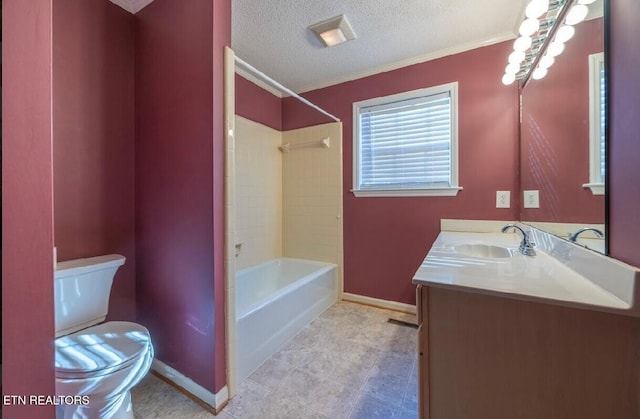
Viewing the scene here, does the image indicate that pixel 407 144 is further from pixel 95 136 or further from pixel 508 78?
pixel 95 136

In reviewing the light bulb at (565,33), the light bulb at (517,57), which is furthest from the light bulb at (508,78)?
the light bulb at (565,33)

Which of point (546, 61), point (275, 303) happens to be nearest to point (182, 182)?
point (275, 303)

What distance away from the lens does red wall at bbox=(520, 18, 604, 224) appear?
3.32 feet

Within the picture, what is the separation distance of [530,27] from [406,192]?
1.35m

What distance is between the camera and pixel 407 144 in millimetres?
2408

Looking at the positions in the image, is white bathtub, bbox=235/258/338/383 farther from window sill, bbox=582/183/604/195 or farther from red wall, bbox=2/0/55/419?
window sill, bbox=582/183/604/195

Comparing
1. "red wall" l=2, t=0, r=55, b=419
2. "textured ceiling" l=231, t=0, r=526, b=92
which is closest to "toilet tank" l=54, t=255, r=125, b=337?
"red wall" l=2, t=0, r=55, b=419

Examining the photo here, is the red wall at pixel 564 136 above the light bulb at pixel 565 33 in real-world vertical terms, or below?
below

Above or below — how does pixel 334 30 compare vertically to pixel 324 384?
above

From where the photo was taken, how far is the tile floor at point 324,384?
51.4 inches

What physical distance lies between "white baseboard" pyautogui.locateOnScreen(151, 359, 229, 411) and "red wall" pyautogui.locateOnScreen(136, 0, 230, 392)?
4cm

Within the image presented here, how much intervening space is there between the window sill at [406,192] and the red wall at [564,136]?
21.0 inches

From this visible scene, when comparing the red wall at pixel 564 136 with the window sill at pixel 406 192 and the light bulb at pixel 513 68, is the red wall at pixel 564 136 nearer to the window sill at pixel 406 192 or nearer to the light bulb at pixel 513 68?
the light bulb at pixel 513 68

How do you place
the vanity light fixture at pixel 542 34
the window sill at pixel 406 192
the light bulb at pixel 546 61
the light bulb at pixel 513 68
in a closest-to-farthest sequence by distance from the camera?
the vanity light fixture at pixel 542 34 < the light bulb at pixel 546 61 < the light bulb at pixel 513 68 < the window sill at pixel 406 192
